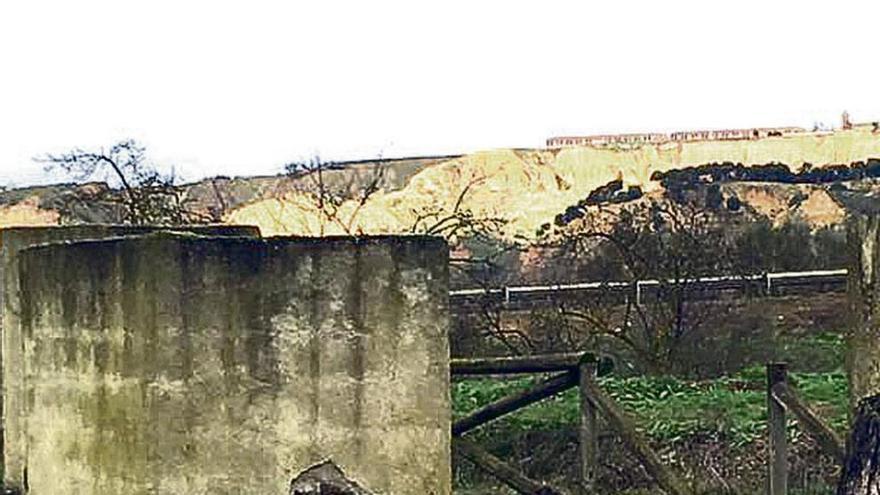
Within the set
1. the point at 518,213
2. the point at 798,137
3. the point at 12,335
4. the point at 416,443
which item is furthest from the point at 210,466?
the point at 798,137

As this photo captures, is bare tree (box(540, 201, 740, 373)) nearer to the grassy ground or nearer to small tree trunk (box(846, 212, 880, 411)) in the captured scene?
the grassy ground

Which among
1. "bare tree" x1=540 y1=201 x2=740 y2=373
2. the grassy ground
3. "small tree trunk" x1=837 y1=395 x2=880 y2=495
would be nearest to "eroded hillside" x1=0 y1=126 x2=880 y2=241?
"bare tree" x1=540 y1=201 x2=740 y2=373

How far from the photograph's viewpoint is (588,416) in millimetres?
8461

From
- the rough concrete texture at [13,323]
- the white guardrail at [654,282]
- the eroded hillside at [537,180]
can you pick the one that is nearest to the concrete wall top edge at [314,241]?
the rough concrete texture at [13,323]

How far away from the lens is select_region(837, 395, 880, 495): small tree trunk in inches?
91.2

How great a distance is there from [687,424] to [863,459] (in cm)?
1214

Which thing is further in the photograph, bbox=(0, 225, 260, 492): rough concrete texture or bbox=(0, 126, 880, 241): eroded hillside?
bbox=(0, 126, 880, 241): eroded hillside

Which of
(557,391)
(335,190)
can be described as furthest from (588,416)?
(335,190)

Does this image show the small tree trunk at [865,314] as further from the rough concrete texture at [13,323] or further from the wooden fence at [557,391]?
the rough concrete texture at [13,323]

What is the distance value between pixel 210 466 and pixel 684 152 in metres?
50.0

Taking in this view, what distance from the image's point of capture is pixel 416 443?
6598mm

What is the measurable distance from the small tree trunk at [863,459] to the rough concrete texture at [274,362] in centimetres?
405

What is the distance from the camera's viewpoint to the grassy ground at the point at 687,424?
41.8 ft

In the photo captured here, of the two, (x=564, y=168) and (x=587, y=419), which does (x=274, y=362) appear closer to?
(x=587, y=419)
